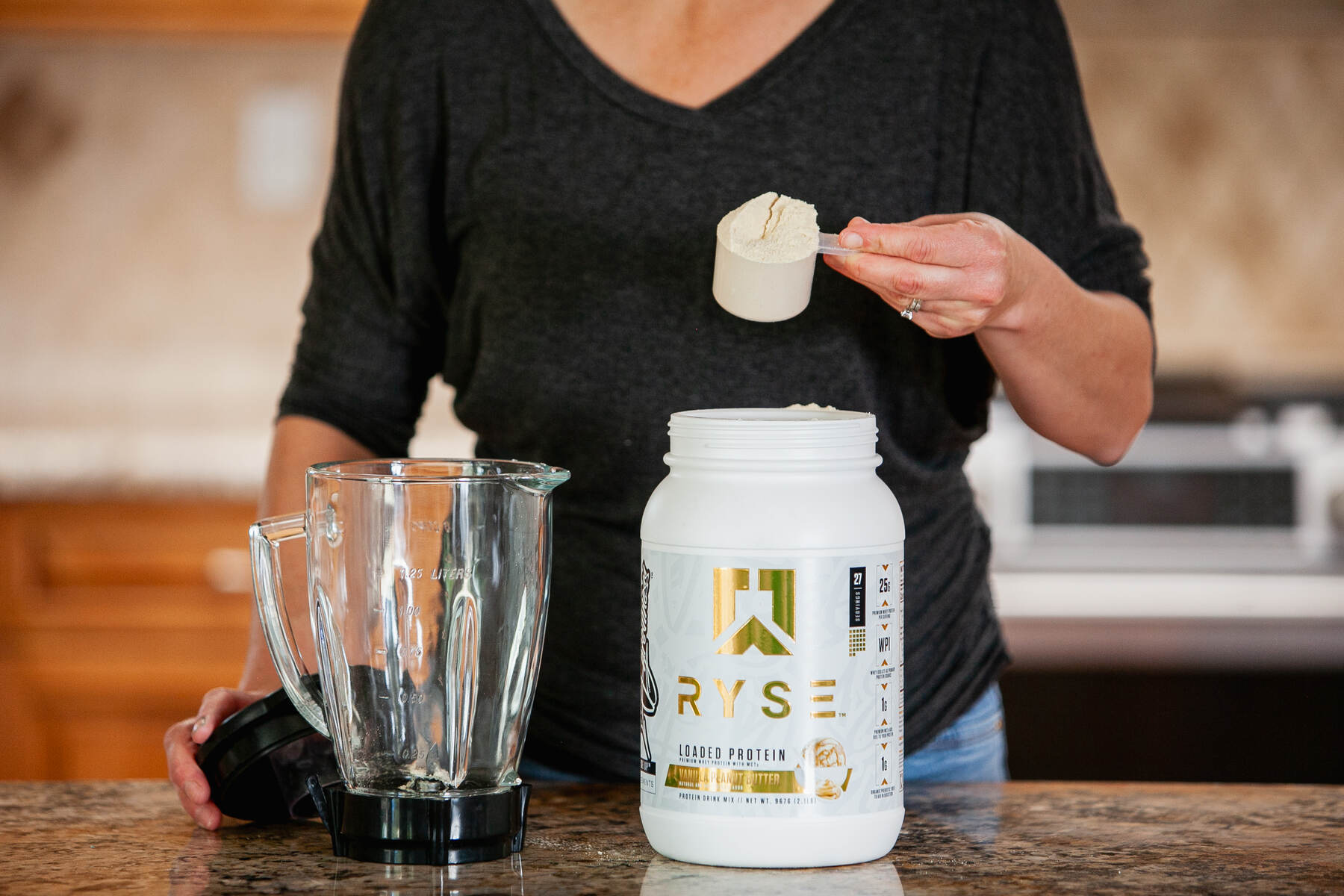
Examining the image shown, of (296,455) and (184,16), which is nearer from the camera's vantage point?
(296,455)

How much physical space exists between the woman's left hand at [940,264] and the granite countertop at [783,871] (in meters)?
0.26

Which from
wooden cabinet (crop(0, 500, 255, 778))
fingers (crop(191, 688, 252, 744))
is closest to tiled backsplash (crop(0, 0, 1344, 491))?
wooden cabinet (crop(0, 500, 255, 778))

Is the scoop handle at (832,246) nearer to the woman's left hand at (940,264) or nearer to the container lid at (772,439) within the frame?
the woman's left hand at (940,264)

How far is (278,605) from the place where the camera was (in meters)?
0.65

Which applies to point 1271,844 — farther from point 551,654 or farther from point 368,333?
point 368,333

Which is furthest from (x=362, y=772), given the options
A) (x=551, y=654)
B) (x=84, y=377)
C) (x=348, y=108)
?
(x=84, y=377)

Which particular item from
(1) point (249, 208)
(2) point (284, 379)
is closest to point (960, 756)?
(2) point (284, 379)

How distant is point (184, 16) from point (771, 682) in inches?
82.1

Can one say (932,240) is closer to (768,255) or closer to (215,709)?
(768,255)

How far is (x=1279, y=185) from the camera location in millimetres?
2492

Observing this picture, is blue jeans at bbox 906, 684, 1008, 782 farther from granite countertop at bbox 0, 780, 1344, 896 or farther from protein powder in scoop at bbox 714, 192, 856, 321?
protein powder in scoop at bbox 714, 192, 856, 321

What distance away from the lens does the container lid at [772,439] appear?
59 cm

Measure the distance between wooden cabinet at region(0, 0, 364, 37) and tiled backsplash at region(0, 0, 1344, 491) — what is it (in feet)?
0.53

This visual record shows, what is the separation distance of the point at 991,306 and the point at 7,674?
182 cm
